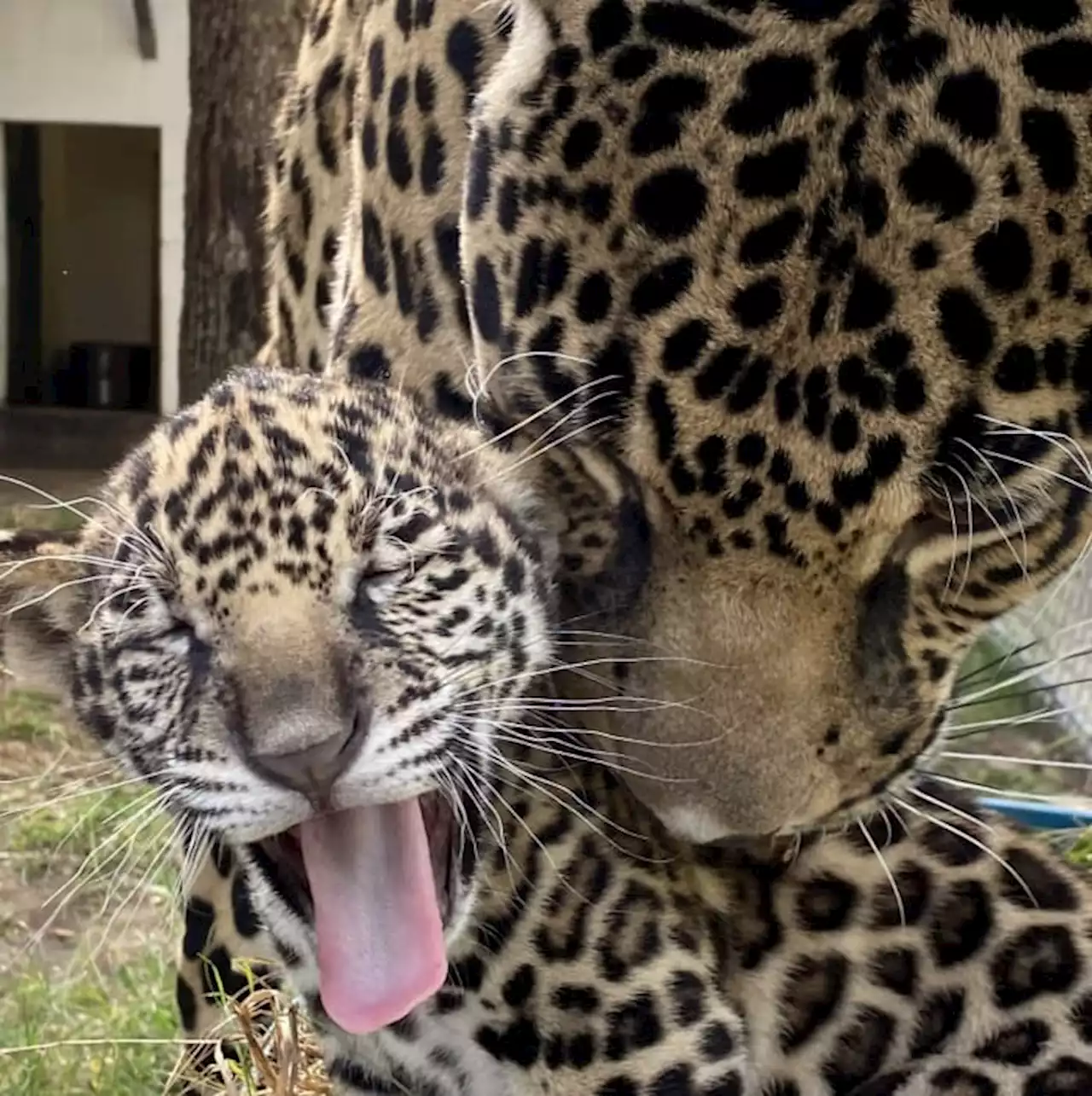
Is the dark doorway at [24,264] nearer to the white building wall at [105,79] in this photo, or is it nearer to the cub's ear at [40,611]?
the white building wall at [105,79]

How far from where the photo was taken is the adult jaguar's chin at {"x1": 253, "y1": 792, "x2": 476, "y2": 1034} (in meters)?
1.76

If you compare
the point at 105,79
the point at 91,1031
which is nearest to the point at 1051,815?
the point at 91,1031

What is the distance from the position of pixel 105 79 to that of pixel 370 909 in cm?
1013

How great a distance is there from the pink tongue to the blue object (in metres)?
1.49

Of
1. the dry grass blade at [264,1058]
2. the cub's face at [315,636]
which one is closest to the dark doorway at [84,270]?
the dry grass blade at [264,1058]

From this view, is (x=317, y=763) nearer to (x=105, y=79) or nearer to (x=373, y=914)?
(x=373, y=914)

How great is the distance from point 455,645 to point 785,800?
1.13ft

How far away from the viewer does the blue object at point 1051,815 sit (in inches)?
124

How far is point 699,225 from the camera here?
67.1 inches

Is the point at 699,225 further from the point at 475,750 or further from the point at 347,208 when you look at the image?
the point at 347,208

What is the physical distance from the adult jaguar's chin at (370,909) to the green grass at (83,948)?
22 centimetres

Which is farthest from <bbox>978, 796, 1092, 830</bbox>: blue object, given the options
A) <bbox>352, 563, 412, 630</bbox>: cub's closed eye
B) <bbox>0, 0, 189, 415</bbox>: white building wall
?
<bbox>0, 0, 189, 415</bbox>: white building wall

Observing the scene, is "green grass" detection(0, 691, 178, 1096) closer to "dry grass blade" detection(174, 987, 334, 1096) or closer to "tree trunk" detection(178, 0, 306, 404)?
"dry grass blade" detection(174, 987, 334, 1096)

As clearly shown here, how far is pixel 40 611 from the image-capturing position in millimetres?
2004
